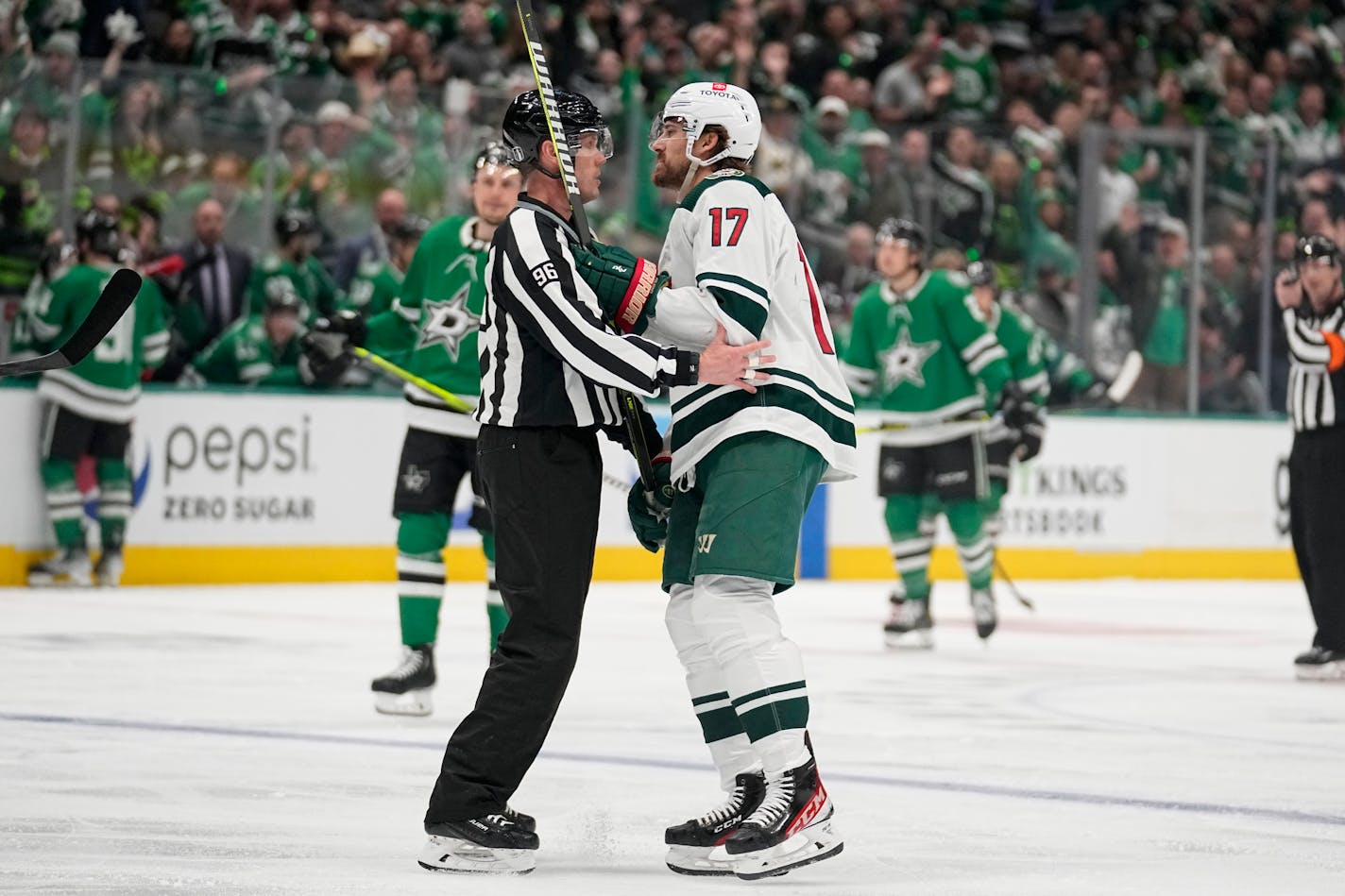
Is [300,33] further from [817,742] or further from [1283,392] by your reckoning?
[817,742]

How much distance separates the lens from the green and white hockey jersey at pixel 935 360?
28.3 ft

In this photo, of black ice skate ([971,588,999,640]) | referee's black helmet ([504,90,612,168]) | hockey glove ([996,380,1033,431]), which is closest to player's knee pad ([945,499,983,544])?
black ice skate ([971,588,999,640])

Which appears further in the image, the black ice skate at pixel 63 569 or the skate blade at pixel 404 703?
the black ice skate at pixel 63 569

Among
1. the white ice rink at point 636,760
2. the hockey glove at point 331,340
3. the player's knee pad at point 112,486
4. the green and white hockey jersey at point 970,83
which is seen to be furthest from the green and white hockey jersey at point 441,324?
the green and white hockey jersey at point 970,83

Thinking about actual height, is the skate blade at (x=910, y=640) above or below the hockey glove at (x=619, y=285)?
below

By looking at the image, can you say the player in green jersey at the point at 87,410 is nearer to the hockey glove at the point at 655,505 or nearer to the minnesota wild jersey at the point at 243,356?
the minnesota wild jersey at the point at 243,356

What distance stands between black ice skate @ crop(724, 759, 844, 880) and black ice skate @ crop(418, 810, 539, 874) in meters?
0.37

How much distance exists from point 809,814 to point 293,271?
Answer: 7.17m

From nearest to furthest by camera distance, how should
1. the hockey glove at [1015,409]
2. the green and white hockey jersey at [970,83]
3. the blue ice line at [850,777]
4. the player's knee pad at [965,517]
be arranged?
the blue ice line at [850,777] → the player's knee pad at [965,517] → the hockey glove at [1015,409] → the green and white hockey jersey at [970,83]

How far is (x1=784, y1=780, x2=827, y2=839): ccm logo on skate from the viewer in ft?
12.4

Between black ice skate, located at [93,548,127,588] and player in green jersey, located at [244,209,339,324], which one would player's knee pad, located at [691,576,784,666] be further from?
player in green jersey, located at [244,209,339,324]

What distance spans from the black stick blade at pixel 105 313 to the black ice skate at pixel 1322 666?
5036 millimetres

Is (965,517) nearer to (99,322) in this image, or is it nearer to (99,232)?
(99,232)

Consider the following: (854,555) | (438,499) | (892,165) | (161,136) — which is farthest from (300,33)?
(438,499)
